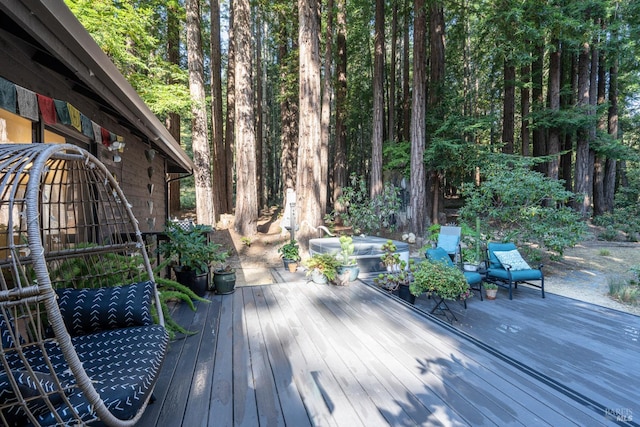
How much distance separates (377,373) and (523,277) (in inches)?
142

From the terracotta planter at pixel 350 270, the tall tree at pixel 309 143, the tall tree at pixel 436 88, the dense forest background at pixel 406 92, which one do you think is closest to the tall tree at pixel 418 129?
the dense forest background at pixel 406 92

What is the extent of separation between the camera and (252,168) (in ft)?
29.4

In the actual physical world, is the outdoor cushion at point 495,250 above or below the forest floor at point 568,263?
above

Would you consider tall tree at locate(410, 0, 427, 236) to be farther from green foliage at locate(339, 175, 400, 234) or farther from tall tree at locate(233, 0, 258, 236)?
tall tree at locate(233, 0, 258, 236)

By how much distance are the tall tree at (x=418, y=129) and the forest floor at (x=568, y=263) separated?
108 centimetres

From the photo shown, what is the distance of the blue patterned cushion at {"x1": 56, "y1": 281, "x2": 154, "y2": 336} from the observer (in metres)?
1.93

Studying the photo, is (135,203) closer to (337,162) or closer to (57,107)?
(57,107)

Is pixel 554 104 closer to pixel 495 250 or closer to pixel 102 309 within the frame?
pixel 495 250

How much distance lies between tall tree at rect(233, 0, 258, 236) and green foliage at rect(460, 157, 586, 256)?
591 cm

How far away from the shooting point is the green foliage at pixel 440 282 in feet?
12.0

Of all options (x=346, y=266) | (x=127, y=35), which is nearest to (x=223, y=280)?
(x=346, y=266)

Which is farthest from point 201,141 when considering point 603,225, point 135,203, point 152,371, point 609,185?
point 609,185

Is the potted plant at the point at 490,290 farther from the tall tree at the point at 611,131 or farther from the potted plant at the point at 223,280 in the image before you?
the tall tree at the point at 611,131

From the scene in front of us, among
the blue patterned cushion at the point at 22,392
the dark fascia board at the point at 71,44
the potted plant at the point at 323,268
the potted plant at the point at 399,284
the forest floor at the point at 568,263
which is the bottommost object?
the forest floor at the point at 568,263
